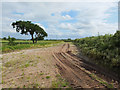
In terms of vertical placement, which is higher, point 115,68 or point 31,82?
point 115,68

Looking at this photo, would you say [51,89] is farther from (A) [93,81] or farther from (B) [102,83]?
(B) [102,83]

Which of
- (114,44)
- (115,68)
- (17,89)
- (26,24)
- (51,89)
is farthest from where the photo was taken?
(26,24)

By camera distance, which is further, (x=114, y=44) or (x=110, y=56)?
(x=114, y=44)

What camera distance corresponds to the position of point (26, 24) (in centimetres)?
3459

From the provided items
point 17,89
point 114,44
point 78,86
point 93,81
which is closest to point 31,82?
point 17,89

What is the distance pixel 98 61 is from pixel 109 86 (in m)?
2.77

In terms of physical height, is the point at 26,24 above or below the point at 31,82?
above

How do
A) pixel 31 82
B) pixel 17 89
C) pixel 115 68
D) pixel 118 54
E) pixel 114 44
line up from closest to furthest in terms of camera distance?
pixel 17 89 < pixel 31 82 < pixel 115 68 < pixel 118 54 < pixel 114 44

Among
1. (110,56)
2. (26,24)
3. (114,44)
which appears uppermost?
(26,24)

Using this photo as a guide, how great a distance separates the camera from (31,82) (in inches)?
179

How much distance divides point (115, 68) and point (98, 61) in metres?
1.47

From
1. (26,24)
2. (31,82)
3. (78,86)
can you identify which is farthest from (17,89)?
(26,24)

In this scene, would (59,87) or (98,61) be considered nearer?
(59,87)

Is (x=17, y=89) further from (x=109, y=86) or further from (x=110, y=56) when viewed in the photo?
(x=110, y=56)
